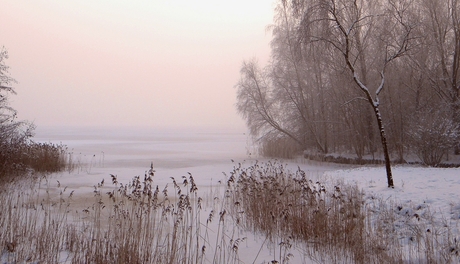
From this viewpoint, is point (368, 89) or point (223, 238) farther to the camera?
point (368, 89)

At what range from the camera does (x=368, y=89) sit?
54.2 feet

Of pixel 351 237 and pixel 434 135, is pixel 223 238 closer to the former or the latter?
pixel 351 237

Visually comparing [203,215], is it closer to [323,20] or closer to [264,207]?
[264,207]

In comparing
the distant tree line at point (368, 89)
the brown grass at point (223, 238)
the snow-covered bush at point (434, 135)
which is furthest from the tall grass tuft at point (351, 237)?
the snow-covered bush at point (434, 135)

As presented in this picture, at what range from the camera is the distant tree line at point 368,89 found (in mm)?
13391

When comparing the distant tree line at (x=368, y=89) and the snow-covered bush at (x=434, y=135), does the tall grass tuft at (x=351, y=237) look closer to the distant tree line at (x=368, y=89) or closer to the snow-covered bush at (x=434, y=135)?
the distant tree line at (x=368, y=89)

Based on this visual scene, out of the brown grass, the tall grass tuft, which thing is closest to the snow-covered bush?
the brown grass

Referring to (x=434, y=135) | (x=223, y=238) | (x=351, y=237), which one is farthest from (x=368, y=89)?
(x=223, y=238)

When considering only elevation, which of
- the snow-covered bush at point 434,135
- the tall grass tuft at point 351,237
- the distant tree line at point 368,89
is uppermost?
the distant tree line at point 368,89

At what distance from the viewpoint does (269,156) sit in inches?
857

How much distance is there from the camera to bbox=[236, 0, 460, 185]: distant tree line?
13.4 meters

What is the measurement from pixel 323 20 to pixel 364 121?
10.4 m

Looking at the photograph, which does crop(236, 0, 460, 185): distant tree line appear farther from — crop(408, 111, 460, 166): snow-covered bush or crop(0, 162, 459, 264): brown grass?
crop(0, 162, 459, 264): brown grass

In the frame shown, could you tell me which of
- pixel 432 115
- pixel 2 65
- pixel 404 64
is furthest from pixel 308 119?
pixel 2 65
